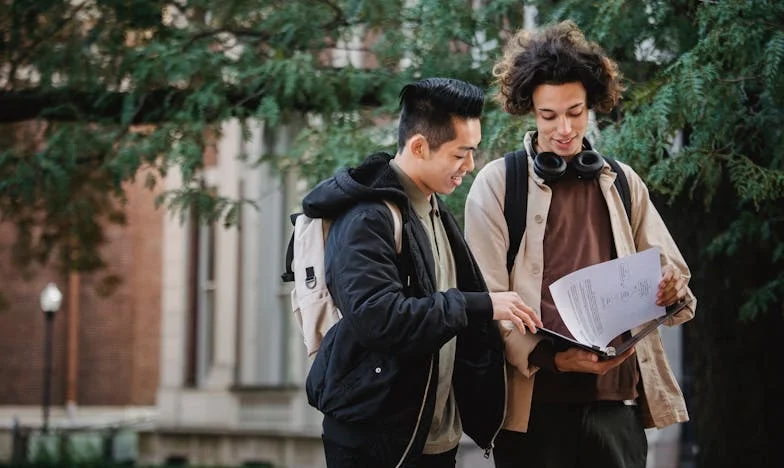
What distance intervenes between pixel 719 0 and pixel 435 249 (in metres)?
2.80

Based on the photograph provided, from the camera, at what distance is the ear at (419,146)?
15.2 ft

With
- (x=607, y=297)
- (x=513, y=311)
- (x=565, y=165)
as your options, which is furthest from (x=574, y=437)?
(x=565, y=165)

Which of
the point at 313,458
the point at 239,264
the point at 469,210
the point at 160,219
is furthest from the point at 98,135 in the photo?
the point at 160,219

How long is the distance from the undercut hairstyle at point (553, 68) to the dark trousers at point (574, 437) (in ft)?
3.28

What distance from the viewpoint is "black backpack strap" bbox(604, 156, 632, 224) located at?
4.90m

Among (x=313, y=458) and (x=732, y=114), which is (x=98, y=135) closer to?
(x=732, y=114)

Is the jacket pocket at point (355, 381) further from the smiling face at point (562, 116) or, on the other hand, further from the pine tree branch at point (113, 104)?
the pine tree branch at point (113, 104)

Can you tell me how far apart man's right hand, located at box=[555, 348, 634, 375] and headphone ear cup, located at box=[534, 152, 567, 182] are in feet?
1.89

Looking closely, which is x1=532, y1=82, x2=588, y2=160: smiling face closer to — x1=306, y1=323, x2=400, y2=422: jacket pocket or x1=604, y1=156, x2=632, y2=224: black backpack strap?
x1=604, y1=156, x2=632, y2=224: black backpack strap

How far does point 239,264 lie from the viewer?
982 inches

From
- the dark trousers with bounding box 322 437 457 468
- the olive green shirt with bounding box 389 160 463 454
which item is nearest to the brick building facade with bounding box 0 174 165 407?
the olive green shirt with bounding box 389 160 463 454

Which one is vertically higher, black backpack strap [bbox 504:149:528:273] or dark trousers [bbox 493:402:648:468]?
black backpack strap [bbox 504:149:528:273]

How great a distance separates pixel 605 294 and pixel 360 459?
90 centimetres

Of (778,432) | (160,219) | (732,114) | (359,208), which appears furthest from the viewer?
(160,219)
